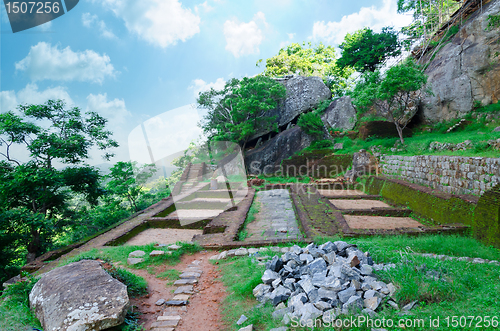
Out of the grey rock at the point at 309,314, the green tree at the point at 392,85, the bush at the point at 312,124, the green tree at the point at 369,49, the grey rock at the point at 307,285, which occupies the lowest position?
the grey rock at the point at 309,314

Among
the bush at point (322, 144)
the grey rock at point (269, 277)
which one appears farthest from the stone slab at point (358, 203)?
the bush at point (322, 144)

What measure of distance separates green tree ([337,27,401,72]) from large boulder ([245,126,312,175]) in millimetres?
8173

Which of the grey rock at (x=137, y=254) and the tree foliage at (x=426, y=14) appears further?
the tree foliage at (x=426, y=14)

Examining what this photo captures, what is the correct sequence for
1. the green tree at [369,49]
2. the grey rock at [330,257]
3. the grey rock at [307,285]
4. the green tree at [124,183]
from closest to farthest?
the grey rock at [307,285] < the grey rock at [330,257] < the green tree at [124,183] < the green tree at [369,49]

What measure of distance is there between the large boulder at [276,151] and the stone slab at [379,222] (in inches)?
453

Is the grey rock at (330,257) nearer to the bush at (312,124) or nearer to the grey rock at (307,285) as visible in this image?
the grey rock at (307,285)

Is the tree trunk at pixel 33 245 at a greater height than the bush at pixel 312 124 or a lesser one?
lesser

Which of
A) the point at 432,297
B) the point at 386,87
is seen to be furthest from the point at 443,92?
the point at 432,297

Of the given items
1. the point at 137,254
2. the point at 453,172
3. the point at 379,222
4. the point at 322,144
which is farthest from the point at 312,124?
the point at 137,254

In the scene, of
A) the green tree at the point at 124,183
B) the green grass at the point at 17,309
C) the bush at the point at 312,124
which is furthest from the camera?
the bush at the point at 312,124

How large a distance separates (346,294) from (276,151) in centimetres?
1650

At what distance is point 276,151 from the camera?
18.7m

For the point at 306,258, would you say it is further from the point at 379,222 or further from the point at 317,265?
the point at 379,222

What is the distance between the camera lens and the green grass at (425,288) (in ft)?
6.75
